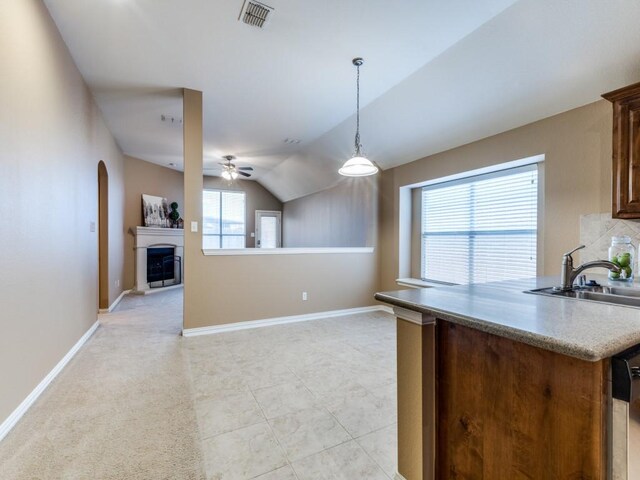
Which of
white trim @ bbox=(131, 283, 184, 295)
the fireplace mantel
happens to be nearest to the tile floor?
white trim @ bbox=(131, 283, 184, 295)

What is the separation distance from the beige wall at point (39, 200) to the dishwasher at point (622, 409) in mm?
2923

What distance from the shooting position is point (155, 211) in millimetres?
7039

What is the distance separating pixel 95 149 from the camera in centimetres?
409

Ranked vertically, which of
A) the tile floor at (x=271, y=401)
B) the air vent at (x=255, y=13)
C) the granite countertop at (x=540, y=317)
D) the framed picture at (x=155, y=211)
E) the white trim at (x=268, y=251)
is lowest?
the tile floor at (x=271, y=401)

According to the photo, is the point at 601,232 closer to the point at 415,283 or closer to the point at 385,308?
the point at 415,283

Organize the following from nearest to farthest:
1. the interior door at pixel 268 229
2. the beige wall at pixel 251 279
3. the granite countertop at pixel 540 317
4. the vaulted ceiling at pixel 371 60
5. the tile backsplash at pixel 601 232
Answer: the granite countertop at pixel 540 317, the vaulted ceiling at pixel 371 60, the tile backsplash at pixel 601 232, the beige wall at pixel 251 279, the interior door at pixel 268 229

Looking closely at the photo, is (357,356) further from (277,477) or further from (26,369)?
(26,369)

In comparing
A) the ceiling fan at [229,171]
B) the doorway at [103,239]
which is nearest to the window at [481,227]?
the ceiling fan at [229,171]

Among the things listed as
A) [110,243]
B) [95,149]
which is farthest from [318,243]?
[95,149]

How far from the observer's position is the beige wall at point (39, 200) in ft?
6.28

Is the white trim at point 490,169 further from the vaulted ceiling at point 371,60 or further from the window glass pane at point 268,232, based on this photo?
the window glass pane at point 268,232

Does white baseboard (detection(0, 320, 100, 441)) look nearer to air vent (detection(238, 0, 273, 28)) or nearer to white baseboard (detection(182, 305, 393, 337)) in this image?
white baseboard (detection(182, 305, 393, 337))

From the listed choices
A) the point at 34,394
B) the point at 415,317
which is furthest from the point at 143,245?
the point at 415,317

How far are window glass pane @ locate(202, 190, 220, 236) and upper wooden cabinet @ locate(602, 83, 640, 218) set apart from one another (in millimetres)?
8468
